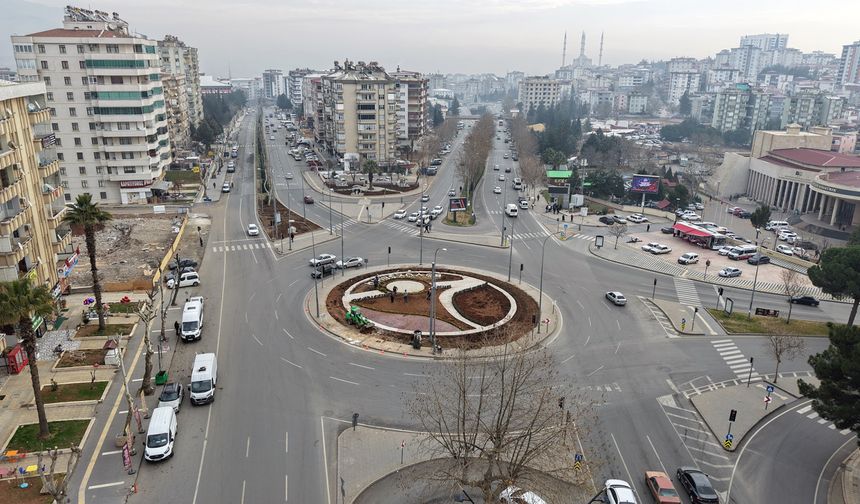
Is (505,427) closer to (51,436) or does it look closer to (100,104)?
(51,436)

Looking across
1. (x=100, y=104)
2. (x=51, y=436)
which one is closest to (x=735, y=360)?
(x=51, y=436)

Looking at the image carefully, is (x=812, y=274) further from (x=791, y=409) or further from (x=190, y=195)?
(x=190, y=195)

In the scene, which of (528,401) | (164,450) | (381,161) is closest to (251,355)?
(164,450)

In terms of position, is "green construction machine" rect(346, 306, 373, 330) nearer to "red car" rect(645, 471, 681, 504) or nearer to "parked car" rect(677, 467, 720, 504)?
"red car" rect(645, 471, 681, 504)

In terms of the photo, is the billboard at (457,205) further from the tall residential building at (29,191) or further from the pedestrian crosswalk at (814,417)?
the pedestrian crosswalk at (814,417)

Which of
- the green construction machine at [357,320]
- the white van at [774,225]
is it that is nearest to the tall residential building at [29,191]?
the green construction machine at [357,320]

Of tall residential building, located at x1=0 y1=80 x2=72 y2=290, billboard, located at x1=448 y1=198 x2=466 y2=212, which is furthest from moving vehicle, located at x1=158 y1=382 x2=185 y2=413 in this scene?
billboard, located at x1=448 y1=198 x2=466 y2=212
